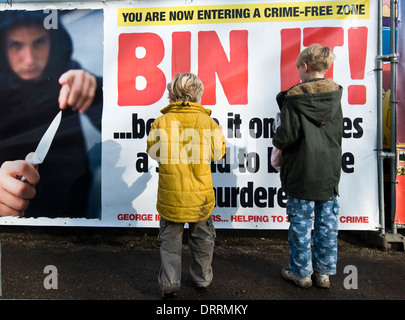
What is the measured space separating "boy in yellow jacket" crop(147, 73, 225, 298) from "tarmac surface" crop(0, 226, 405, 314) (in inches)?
15.1

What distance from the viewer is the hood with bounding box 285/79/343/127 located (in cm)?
212

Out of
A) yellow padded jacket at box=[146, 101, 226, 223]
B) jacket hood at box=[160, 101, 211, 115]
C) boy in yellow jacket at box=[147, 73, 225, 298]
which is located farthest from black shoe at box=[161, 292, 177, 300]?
jacket hood at box=[160, 101, 211, 115]

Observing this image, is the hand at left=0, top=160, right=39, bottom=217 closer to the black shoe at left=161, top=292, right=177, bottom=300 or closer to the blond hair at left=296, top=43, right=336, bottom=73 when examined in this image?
the black shoe at left=161, top=292, right=177, bottom=300

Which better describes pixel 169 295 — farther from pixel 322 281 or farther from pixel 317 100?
pixel 317 100

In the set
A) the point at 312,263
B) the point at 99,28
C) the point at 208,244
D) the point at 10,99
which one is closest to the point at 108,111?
the point at 99,28

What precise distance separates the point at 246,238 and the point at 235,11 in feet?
7.70

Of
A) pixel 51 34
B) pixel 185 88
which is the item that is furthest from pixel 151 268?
pixel 51 34

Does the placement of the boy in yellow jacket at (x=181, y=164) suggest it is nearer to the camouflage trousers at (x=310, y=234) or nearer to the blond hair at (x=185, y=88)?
the blond hair at (x=185, y=88)

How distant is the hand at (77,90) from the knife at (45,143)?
163 millimetres

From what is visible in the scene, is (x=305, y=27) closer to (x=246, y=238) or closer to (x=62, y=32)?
(x=246, y=238)

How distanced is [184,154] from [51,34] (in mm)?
2285

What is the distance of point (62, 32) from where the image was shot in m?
3.29

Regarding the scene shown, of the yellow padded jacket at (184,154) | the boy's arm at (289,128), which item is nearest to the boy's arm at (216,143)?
the yellow padded jacket at (184,154)
